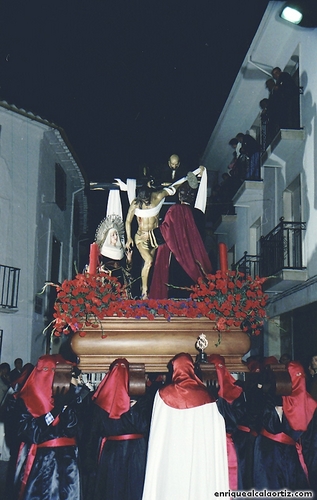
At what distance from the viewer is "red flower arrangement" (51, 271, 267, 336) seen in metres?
5.43

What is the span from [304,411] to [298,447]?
0.42 meters

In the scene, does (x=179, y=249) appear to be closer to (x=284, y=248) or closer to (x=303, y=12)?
(x=303, y=12)

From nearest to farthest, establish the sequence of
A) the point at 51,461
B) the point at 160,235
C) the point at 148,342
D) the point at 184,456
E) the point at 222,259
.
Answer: the point at 184,456, the point at 51,461, the point at 148,342, the point at 222,259, the point at 160,235

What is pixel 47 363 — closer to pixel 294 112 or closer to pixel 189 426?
pixel 189 426

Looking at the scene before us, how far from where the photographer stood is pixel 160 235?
21.4 feet

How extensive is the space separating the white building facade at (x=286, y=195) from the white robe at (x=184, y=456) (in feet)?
16.2

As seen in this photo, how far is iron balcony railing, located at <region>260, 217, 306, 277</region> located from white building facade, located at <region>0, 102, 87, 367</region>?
5583 millimetres

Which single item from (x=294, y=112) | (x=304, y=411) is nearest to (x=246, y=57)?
(x=294, y=112)

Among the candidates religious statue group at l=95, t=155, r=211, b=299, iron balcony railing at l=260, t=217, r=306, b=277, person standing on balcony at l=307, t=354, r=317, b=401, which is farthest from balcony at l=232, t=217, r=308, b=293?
religious statue group at l=95, t=155, r=211, b=299

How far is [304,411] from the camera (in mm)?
4516

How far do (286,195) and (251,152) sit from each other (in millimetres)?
1833

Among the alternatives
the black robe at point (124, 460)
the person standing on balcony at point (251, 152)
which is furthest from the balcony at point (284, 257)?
the black robe at point (124, 460)

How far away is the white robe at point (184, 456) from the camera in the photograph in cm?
421

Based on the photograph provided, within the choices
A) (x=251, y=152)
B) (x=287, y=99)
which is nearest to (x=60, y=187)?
(x=251, y=152)
